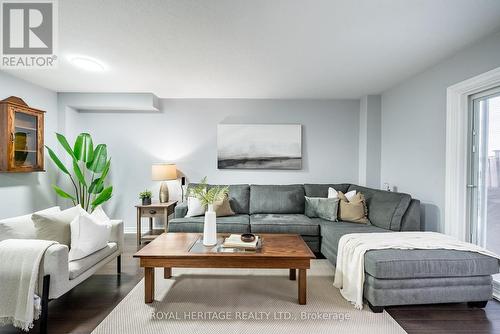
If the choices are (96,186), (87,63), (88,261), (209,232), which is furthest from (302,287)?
(96,186)

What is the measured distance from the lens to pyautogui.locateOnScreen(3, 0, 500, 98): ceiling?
6.22ft

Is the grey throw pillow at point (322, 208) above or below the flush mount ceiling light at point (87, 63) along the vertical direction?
below

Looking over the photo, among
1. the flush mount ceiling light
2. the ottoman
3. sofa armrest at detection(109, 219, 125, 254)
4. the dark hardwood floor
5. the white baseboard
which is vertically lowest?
the dark hardwood floor

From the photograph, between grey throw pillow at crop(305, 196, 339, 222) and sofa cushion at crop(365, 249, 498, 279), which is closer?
sofa cushion at crop(365, 249, 498, 279)

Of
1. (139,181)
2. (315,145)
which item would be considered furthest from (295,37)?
(139,181)

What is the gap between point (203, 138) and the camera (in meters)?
4.45

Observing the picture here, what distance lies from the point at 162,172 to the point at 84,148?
4.14 feet

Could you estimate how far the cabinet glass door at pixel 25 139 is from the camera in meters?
3.27

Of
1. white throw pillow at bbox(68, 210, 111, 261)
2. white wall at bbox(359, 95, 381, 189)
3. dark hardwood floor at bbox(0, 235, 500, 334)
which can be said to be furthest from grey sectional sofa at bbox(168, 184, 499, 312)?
white throw pillow at bbox(68, 210, 111, 261)

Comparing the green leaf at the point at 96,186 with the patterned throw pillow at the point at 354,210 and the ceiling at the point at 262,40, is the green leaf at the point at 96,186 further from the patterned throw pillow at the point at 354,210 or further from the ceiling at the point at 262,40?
the patterned throw pillow at the point at 354,210

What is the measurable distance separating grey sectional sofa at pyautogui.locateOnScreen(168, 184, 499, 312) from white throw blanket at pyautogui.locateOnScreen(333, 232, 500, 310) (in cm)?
6

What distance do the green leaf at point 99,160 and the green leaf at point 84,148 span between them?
0.21 ft

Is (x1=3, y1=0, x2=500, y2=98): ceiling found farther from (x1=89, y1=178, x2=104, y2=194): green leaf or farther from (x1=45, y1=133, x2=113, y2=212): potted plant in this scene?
(x1=89, y1=178, x2=104, y2=194): green leaf

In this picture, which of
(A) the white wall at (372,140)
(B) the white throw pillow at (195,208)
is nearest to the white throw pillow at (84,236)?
(B) the white throw pillow at (195,208)
